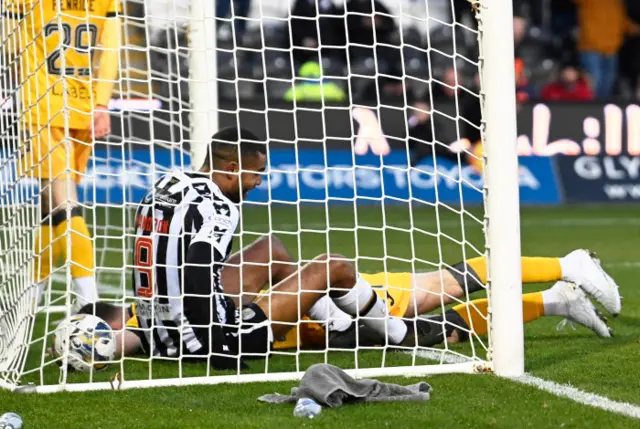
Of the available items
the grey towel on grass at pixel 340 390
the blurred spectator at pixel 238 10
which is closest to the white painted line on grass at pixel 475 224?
the blurred spectator at pixel 238 10

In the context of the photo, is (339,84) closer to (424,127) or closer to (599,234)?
(424,127)

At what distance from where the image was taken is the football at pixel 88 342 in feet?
17.4

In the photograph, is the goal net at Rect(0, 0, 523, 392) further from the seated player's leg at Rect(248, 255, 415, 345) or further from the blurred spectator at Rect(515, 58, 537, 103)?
the blurred spectator at Rect(515, 58, 537, 103)

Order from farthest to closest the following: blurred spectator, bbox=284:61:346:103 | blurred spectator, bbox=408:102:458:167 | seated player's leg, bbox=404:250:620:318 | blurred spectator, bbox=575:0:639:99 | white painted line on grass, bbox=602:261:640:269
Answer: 1. blurred spectator, bbox=575:0:639:99
2. blurred spectator, bbox=284:61:346:103
3. blurred spectator, bbox=408:102:458:167
4. white painted line on grass, bbox=602:261:640:269
5. seated player's leg, bbox=404:250:620:318

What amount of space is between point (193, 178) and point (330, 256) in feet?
2.34

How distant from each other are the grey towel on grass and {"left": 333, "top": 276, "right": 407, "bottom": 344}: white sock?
96 centimetres

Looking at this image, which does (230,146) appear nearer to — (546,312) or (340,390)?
(340,390)

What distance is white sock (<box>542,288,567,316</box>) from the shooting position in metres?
6.08

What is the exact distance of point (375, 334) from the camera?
5.78 meters

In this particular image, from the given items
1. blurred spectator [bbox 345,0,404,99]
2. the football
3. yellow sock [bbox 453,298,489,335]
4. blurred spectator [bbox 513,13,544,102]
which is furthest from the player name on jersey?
blurred spectator [bbox 513,13,544,102]

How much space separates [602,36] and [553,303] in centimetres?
1324

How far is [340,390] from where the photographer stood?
451cm

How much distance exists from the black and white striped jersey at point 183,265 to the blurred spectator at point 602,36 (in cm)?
1386

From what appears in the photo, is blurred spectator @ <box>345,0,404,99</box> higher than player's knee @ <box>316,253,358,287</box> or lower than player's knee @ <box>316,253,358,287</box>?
higher
